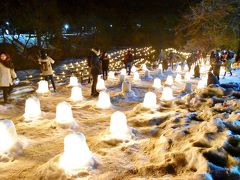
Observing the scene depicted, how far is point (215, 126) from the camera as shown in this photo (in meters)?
6.01

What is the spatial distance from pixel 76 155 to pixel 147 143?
A: 5.89 feet

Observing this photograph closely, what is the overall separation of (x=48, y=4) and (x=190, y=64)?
47.9ft

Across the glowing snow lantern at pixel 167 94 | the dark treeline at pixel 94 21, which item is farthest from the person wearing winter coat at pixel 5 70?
the dark treeline at pixel 94 21

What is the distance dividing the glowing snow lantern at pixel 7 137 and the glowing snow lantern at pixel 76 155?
58.8 inches

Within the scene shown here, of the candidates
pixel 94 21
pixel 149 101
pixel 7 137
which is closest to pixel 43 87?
pixel 149 101

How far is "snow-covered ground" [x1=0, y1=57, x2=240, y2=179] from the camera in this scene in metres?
5.13

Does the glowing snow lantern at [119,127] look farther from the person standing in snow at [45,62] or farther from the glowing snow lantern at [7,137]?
the person standing in snow at [45,62]

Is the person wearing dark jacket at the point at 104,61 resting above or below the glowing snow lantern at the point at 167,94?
above

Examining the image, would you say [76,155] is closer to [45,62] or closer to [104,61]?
[45,62]

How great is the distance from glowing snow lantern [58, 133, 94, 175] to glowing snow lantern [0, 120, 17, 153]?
4.90 ft

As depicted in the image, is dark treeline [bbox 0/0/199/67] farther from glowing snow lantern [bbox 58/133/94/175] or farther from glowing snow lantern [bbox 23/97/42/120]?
glowing snow lantern [bbox 58/133/94/175]

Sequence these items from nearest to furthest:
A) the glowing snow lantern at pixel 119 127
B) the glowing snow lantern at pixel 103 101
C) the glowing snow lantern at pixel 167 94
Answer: the glowing snow lantern at pixel 119 127 < the glowing snow lantern at pixel 103 101 < the glowing snow lantern at pixel 167 94

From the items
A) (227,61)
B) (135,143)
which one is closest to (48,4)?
(227,61)

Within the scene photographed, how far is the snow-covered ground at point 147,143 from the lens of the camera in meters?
5.13
